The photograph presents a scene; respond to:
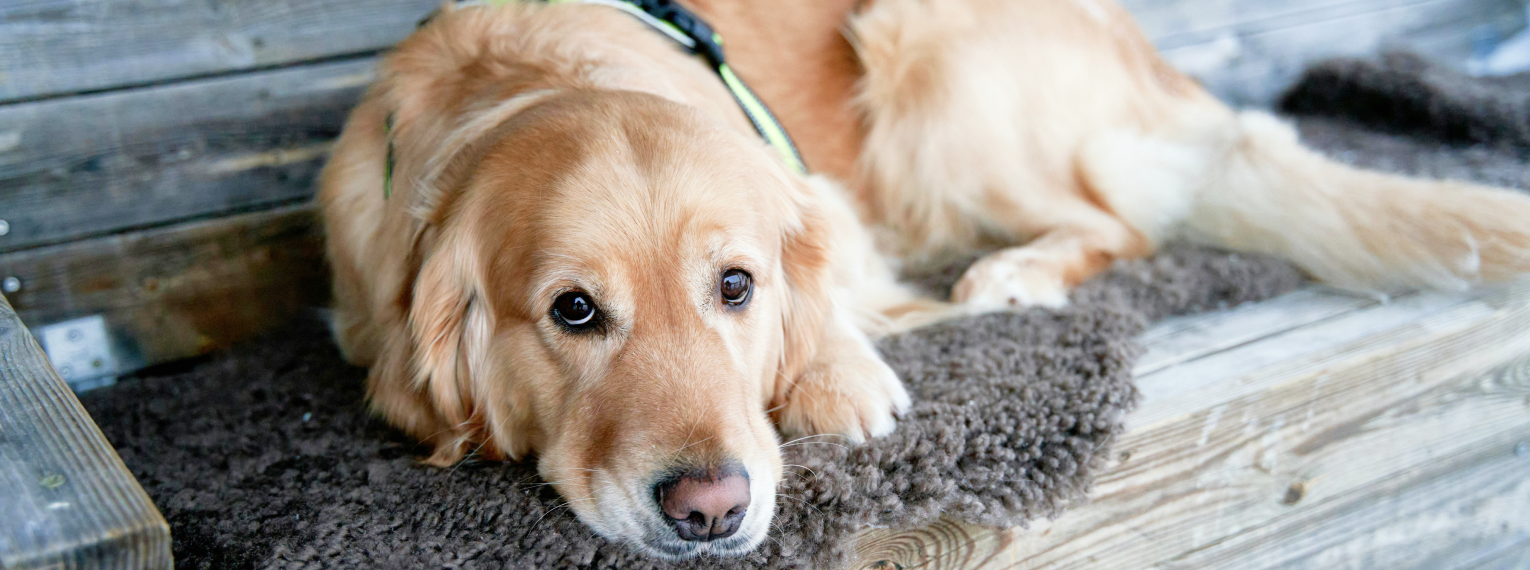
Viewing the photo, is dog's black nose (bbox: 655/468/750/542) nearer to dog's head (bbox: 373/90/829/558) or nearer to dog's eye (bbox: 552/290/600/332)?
dog's head (bbox: 373/90/829/558)

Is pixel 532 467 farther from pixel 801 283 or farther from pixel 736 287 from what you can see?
pixel 801 283

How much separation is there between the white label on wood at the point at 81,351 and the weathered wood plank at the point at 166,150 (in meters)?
0.23

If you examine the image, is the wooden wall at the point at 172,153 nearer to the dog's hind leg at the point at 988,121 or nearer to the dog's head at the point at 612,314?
the dog's head at the point at 612,314

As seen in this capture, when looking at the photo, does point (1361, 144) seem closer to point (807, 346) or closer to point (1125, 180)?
point (1125, 180)

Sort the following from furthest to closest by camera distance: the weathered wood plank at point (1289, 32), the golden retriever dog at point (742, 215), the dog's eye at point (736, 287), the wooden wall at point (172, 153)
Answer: the weathered wood plank at point (1289, 32)
the wooden wall at point (172, 153)
the dog's eye at point (736, 287)
the golden retriever dog at point (742, 215)

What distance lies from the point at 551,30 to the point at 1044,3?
158 centimetres

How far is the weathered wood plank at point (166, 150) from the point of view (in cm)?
225

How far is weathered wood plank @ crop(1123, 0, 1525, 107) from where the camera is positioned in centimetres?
377

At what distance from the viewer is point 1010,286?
A: 237 cm

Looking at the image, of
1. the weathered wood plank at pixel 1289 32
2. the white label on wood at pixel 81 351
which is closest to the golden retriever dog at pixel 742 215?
the white label on wood at pixel 81 351

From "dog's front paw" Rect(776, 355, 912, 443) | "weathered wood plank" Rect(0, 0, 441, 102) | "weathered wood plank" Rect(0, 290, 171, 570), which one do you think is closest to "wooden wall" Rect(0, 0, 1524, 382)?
"weathered wood plank" Rect(0, 0, 441, 102)

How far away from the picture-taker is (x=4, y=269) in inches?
89.4

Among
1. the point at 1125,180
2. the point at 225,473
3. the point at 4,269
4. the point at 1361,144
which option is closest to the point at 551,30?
the point at 225,473

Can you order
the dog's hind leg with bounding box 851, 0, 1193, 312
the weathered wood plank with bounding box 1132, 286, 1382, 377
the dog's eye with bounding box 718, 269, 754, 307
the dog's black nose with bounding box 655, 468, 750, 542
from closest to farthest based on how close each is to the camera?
the dog's black nose with bounding box 655, 468, 750, 542, the dog's eye with bounding box 718, 269, 754, 307, the weathered wood plank with bounding box 1132, 286, 1382, 377, the dog's hind leg with bounding box 851, 0, 1193, 312
